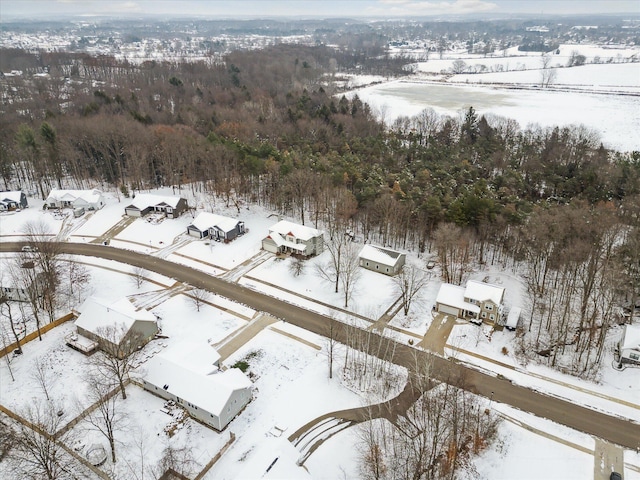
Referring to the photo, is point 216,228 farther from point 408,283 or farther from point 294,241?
point 408,283

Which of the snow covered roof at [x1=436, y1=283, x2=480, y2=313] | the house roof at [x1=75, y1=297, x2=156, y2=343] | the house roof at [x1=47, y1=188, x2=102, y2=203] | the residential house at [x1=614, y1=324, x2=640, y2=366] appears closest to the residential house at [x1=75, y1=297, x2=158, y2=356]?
the house roof at [x1=75, y1=297, x2=156, y2=343]

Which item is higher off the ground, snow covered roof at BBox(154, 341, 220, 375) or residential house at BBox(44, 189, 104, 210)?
residential house at BBox(44, 189, 104, 210)

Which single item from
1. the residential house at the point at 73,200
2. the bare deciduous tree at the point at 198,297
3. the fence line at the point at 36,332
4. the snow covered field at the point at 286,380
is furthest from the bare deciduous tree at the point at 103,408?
the residential house at the point at 73,200

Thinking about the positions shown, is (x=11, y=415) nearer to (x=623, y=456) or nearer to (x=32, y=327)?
(x=32, y=327)

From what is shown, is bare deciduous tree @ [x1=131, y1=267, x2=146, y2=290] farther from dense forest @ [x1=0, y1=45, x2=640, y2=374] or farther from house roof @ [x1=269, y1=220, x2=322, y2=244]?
dense forest @ [x1=0, y1=45, x2=640, y2=374]

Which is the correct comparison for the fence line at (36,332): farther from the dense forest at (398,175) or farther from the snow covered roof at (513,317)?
the snow covered roof at (513,317)

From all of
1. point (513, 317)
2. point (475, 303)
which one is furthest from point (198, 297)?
point (513, 317)
